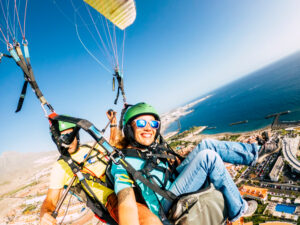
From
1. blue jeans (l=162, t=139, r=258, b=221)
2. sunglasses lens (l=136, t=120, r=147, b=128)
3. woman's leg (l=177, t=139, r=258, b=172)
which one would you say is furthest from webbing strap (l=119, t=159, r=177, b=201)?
sunglasses lens (l=136, t=120, r=147, b=128)

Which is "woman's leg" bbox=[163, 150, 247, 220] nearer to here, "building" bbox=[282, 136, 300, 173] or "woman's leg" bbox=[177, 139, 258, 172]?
"woman's leg" bbox=[177, 139, 258, 172]

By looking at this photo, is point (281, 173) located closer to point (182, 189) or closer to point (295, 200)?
point (295, 200)

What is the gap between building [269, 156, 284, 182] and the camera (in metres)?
19.5

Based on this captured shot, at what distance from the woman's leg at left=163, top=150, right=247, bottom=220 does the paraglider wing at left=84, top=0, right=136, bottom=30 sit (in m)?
4.00

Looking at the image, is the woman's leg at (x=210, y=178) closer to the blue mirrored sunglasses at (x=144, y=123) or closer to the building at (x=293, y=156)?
the blue mirrored sunglasses at (x=144, y=123)

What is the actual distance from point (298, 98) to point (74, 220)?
202ft

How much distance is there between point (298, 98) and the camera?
43625 mm

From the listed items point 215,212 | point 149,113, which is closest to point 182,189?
point 215,212

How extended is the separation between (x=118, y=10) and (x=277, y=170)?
26.8m

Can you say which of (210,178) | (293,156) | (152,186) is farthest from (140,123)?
(293,156)

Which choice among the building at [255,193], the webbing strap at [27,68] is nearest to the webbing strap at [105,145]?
the webbing strap at [27,68]

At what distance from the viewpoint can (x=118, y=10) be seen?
157 inches

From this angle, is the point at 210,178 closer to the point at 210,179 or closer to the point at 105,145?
the point at 210,179

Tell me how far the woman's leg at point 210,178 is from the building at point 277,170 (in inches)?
950
